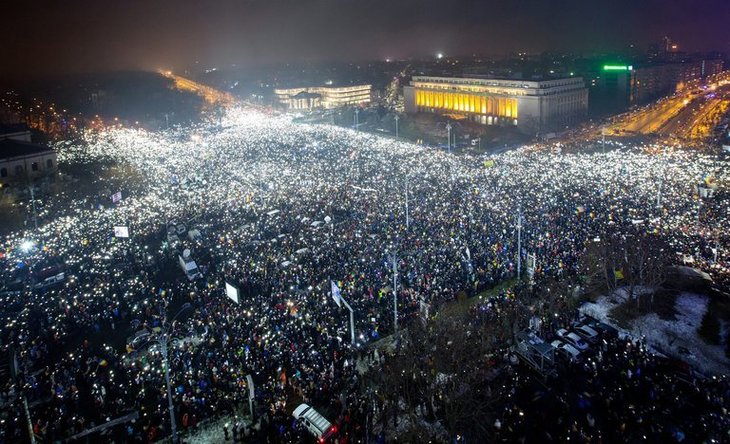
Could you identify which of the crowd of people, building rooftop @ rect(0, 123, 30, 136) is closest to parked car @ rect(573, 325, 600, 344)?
the crowd of people

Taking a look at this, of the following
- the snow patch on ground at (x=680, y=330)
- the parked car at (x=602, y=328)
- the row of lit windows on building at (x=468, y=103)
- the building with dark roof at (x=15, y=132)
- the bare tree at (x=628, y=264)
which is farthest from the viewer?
the row of lit windows on building at (x=468, y=103)

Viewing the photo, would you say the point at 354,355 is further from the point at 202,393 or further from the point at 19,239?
the point at 19,239

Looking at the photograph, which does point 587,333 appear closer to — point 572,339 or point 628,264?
point 572,339

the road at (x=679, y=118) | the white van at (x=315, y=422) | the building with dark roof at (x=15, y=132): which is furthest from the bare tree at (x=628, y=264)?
the building with dark roof at (x=15, y=132)

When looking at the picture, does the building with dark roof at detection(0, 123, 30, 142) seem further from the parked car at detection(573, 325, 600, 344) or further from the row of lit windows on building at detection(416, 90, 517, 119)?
the row of lit windows on building at detection(416, 90, 517, 119)

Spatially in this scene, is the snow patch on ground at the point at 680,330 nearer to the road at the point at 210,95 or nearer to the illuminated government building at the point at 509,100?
the illuminated government building at the point at 509,100

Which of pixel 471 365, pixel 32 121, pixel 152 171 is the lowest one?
pixel 471 365

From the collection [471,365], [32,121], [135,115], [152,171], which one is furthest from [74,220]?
[135,115]
